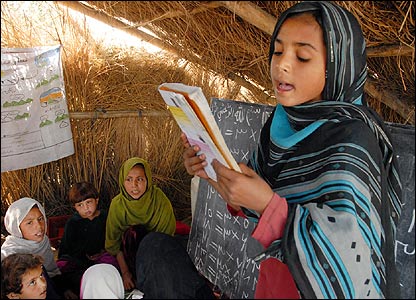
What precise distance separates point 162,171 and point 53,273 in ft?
5.74

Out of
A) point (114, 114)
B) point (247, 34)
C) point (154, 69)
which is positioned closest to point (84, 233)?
point (114, 114)

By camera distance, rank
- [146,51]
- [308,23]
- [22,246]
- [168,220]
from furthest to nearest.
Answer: [146,51]
[168,220]
[22,246]
[308,23]

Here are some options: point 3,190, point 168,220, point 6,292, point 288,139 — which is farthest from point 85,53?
point 288,139

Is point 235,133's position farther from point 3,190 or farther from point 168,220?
point 3,190

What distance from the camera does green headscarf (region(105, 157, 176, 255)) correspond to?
2.90 m

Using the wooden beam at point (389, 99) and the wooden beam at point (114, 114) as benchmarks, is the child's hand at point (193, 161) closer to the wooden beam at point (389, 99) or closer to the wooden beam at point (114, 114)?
the wooden beam at point (389, 99)

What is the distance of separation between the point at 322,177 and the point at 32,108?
228cm

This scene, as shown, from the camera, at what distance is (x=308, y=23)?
1.37 metres

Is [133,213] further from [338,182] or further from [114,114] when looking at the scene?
[338,182]

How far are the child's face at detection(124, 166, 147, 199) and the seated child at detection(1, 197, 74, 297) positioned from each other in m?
0.60

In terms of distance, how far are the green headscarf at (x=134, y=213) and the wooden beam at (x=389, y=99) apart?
5.06ft

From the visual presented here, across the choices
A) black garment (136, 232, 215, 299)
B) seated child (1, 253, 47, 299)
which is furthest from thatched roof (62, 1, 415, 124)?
seated child (1, 253, 47, 299)

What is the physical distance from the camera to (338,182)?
1211mm

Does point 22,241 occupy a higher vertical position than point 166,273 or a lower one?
lower
